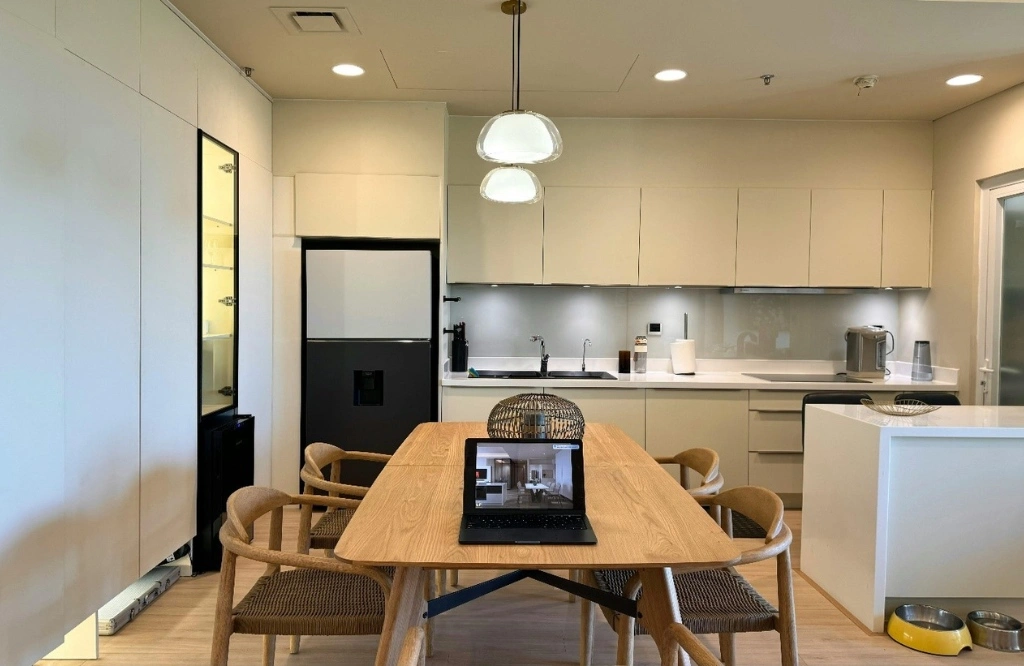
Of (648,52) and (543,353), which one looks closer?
(648,52)

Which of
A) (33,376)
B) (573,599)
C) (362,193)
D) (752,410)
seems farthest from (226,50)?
(752,410)

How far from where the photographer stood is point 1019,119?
3.98 m

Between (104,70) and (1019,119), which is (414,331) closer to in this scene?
(104,70)

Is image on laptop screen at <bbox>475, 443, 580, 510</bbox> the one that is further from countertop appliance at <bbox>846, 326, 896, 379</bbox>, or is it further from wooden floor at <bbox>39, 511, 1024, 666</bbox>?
countertop appliance at <bbox>846, 326, 896, 379</bbox>

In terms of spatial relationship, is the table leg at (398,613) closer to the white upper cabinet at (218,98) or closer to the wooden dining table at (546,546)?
the wooden dining table at (546,546)

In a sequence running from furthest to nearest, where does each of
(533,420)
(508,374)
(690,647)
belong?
(508,374), (533,420), (690,647)

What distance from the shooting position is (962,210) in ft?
14.7

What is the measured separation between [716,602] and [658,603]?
0.96ft

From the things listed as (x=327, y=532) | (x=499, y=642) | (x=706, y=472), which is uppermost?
(x=706, y=472)

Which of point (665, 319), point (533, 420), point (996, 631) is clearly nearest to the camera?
point (533, 420)

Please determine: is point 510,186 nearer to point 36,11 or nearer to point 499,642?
point 36,11

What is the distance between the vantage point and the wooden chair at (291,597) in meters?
1.84

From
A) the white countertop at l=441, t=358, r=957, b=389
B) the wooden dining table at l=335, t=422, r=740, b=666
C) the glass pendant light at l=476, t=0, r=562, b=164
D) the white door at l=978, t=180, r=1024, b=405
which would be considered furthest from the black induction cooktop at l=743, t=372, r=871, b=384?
the glass pendant light at l=476, t=0, r=562, b=164

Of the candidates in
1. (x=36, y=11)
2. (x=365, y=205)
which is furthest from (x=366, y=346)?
(x=36, y=11)
